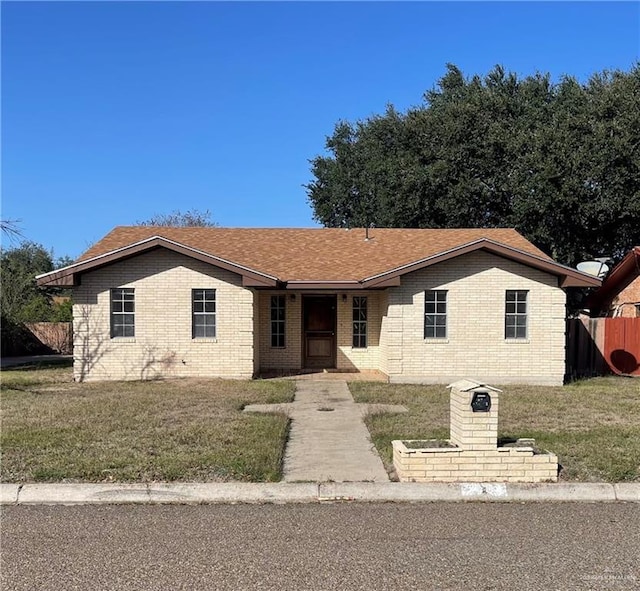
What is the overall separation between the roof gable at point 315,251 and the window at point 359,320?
3.26 feet

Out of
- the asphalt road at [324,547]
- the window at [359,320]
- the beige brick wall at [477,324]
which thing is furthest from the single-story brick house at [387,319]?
the asphalt road at [324,547]

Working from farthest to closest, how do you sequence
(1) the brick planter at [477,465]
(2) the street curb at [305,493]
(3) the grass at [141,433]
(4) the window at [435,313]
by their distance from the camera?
(4) the window at [435,313] → (3) the grass at [141,433] → (1) the brick planter at [477,465] → (2) the street curb at [305,493]

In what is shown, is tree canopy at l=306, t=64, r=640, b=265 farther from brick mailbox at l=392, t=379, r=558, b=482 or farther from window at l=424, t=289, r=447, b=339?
brick mailbox at l=392, t=379, r=558, b=482

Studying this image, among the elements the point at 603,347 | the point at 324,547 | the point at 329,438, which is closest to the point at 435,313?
the point at 603,347

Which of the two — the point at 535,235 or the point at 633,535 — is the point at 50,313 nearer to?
the point at 535,235

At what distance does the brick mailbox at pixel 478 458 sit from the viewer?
22.1 feet

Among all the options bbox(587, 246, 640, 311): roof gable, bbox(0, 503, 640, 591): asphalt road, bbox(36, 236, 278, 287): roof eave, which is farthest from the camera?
bbox(587, 246, 640, 311): roof gable

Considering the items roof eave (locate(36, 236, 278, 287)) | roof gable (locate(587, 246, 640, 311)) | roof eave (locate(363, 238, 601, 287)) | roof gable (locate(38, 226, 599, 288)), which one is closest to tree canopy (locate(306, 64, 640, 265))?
roof gable (locate(587, 246, 640, 311))

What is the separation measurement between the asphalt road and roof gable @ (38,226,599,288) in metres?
9.48

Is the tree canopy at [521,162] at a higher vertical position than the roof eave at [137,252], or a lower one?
higher

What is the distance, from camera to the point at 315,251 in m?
18.9

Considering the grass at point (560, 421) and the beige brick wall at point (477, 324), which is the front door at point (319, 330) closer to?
the beige brick wall at point (477, 324)

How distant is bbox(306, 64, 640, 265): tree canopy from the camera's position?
25.6 metres

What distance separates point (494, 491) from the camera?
21.3ft
